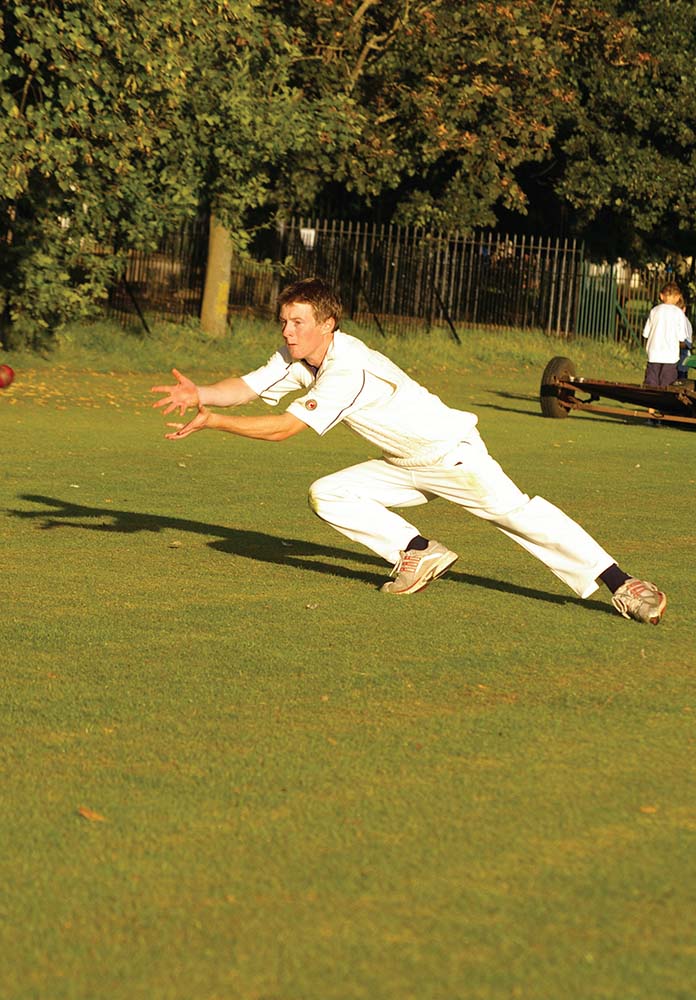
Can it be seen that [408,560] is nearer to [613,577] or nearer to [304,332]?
[613,577]

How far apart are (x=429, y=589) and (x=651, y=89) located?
3204 cm

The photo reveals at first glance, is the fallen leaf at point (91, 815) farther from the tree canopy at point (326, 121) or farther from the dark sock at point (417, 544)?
the tree canopy at point (326, 121)

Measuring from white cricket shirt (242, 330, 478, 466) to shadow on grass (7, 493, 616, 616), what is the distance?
99 centimetres

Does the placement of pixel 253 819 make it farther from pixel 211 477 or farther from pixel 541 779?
pixel 211 477

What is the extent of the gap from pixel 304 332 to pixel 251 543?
2.56m

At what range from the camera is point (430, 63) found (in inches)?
1284

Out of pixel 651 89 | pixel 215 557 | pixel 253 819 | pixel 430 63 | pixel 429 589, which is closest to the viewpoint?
→ pixel 253 819

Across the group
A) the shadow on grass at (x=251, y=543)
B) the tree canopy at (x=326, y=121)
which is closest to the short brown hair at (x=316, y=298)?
the shadow on grass at (x=251, y=543)

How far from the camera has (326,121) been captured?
2786 centimetres

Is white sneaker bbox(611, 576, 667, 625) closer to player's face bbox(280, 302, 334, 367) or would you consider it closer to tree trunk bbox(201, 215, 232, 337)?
player's face bbox(280, 302, 334, 367)

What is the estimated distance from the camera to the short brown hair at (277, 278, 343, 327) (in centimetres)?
754

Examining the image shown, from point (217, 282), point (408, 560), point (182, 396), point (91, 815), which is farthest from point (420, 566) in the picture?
point (217, 282)

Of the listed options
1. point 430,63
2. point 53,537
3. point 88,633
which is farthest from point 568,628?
point 430,63

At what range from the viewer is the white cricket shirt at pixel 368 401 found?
300 inches
